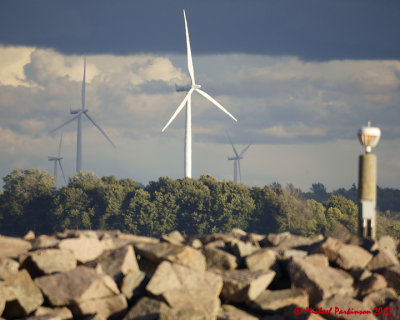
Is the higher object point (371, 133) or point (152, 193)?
point (371, 133)

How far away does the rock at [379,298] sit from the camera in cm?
1850

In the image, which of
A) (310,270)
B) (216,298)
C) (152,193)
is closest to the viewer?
(216,298)

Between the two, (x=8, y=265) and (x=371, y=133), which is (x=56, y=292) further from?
(x=371, y=133)

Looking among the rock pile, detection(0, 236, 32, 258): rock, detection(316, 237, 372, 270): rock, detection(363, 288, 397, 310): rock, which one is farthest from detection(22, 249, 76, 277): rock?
detection(363, 288, 397, 310): rock

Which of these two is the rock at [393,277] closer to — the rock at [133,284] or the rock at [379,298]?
the rock at [379,298]

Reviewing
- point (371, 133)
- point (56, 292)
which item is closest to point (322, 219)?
point (371, 133)

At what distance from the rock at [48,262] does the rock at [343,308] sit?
6.49 meters

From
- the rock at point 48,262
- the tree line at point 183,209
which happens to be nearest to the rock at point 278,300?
the rock at point 48,262

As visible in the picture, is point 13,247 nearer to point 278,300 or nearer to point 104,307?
point 104,307

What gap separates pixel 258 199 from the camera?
4744 inches

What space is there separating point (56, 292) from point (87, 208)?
110m

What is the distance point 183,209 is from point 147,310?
347ft

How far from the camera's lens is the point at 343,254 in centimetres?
1967

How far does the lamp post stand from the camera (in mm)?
22609
